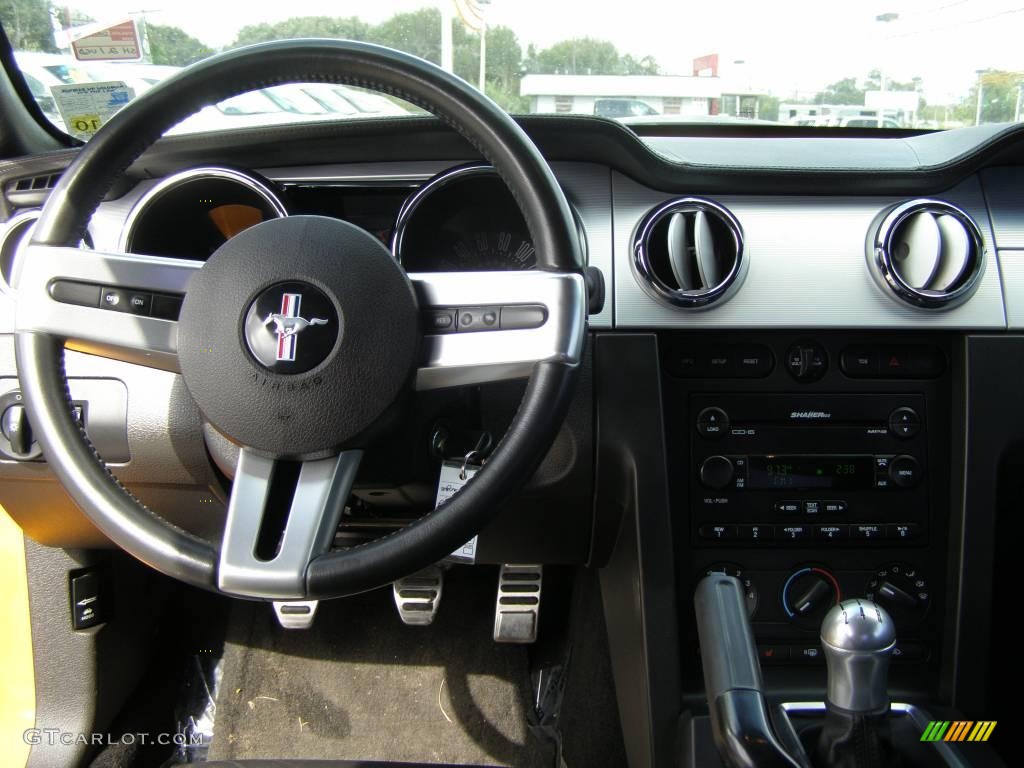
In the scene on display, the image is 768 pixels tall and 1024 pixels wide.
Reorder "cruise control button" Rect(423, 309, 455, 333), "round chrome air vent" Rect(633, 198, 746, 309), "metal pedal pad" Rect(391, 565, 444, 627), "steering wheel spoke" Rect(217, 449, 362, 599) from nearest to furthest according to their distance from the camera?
1. "steering wheel spoke" Rect(217, 449, 362, 599)
2. "cruise control button" Rect(423, 309, 455, 333)
3. "round chrome air vent" Rect(633, 198, 746, 309)
4. "metal pedal pad" Rect(391, 565, 444, 627)

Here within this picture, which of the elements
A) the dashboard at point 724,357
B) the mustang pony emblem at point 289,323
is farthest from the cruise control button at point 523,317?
the dashboard at point 724,357

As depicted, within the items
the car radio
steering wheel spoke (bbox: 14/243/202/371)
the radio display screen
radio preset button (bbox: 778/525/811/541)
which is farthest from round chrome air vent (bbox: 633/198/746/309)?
steering wheel spoke (bbox: 14/243/202/371)

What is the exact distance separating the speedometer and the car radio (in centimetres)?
42

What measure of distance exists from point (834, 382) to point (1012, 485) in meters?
0.38

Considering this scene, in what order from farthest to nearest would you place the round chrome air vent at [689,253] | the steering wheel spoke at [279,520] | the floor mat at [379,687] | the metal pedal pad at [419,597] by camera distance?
1. the floor mat at [379,687]
2. the metal pedal pad at [419,597]
3. the round chrome air vent at [689,253]
4. the steering wheel spoke at [279,520]

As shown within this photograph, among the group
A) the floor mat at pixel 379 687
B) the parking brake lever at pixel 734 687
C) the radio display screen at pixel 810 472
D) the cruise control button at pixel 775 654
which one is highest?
the radio display screen at pixel 810 472

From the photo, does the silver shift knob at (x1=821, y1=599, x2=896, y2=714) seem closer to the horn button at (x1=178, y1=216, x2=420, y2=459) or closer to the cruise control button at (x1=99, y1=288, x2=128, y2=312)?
the horn button at (x1=178, y1=216, x2=420, y2=459)

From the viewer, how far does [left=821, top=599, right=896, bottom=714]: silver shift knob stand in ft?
3.34

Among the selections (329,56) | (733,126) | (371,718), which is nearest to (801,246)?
(733,126)

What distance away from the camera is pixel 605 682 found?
1919 mm

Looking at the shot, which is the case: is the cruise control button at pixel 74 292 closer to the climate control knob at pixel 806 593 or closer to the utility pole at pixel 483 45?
the utility pole at pixel 483 45

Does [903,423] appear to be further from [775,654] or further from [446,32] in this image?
[446,32]

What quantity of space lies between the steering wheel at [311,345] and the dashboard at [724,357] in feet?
1.03

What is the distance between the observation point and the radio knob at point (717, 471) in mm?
1533
